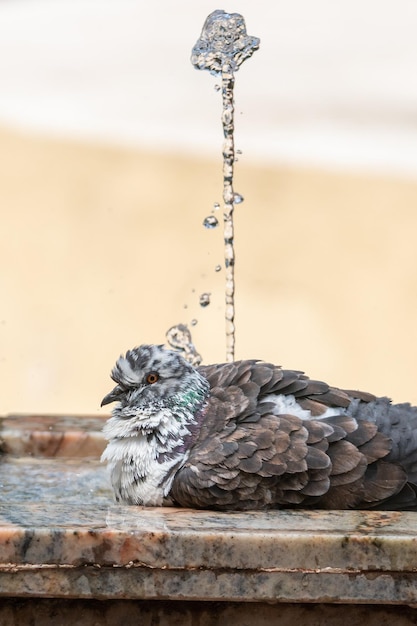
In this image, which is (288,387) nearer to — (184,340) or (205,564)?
(205,564)

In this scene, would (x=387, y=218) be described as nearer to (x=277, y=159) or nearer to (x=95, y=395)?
(x=277, y=159)

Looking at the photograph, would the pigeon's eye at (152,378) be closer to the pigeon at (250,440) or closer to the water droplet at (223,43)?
the pigeon at (250,440)

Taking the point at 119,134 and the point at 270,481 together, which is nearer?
the point at 270,481

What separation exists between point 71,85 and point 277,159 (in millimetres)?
1737

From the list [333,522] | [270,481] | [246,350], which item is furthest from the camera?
[246,350]

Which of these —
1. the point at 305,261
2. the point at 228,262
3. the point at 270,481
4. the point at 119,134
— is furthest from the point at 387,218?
the point at 270,481

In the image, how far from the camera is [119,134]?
9.16m

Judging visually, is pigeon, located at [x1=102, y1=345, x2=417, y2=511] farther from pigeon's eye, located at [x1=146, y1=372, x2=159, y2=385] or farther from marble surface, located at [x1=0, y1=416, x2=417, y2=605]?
marble surface, located at [x1=0, y1=416, x2=417, y2=605]

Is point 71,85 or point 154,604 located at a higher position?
point 71,85

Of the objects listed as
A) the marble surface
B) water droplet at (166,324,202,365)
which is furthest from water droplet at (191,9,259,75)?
the marble surface

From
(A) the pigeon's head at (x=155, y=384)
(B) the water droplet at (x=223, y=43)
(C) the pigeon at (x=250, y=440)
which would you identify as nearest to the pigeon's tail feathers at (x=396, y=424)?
(C) the pigeon at (x=250, y=440)

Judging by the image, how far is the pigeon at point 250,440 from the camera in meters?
2.62

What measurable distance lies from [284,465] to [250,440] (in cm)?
11

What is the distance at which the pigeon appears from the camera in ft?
8.60
